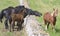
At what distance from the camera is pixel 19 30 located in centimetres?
1449

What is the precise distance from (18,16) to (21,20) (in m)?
0.30

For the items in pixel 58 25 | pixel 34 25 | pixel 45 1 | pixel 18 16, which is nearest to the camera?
pixel 34 25

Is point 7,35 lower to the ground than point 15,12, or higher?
lower

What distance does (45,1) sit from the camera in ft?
81.0

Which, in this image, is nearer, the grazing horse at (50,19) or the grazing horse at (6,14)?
the grazing horse at (50,19)

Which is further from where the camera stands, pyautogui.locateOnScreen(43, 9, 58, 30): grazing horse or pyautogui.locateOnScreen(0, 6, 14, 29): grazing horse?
pyautogui.locateOnScreen(0, 6, 14, 29): grazing horse

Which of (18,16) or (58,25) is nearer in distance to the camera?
(18,16)

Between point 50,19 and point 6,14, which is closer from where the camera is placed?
point 50,19

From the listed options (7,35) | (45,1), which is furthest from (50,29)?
(45,1)

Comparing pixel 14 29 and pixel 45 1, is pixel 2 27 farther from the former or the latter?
pixel 45 1

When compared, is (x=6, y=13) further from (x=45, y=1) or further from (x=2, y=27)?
(x=45, y=1)

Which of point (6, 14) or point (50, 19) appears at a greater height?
point (6, 14)

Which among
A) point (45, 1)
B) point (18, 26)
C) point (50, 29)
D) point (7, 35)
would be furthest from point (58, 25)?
point (45, 1)

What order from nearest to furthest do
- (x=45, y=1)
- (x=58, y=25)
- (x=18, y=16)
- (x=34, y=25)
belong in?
(x=34, y=25) → (x=18, y=16) → (x=58, y=25) → (x=45, y=1)
